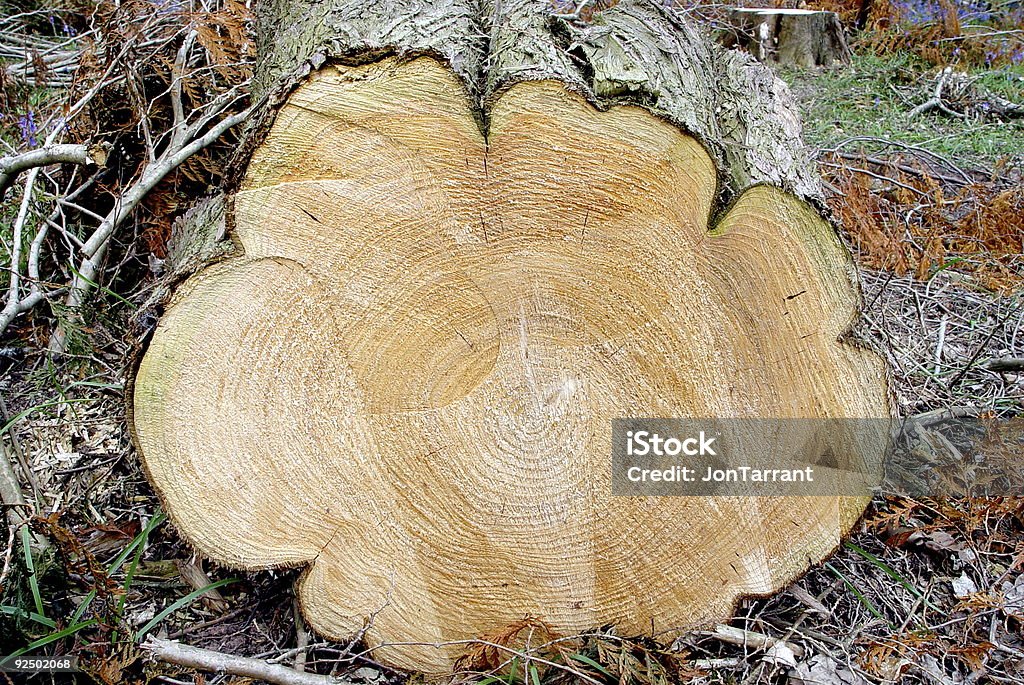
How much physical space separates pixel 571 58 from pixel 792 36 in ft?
13.0

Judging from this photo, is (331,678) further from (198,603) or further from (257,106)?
(257,106)

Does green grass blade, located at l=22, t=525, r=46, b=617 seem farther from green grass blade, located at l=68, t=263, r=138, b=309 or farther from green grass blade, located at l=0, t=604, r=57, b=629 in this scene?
green grass blade, located at l=68, t=263, r=138, b=309

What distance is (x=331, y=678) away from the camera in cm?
162

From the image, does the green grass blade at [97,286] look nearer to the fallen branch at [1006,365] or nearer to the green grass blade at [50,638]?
the green grass blade at [50,638]

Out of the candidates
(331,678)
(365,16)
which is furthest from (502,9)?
(331,678)

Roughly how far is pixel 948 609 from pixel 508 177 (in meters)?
1.55

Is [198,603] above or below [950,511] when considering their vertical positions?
below

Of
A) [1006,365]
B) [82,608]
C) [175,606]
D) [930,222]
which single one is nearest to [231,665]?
[175,606]

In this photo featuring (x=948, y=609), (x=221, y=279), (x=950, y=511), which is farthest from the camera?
(x=950, y=511)

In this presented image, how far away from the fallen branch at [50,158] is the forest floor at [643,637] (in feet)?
1.49

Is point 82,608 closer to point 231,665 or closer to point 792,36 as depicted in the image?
point 231,665

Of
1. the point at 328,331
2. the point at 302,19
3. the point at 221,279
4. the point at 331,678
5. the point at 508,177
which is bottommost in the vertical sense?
the point at 331,678

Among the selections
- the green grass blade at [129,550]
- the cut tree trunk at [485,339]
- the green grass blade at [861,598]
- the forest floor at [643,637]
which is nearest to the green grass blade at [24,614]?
the forest floor at [643,637]

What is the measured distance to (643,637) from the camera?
5.68ft
